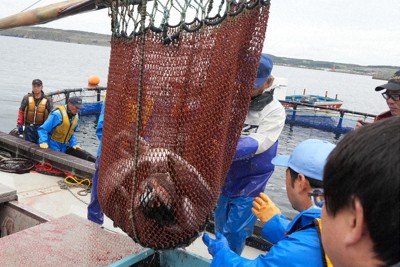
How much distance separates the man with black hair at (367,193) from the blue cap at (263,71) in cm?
209

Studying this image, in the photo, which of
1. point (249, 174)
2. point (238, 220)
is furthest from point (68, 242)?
point (249, 174)

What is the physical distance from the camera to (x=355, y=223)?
0.92m

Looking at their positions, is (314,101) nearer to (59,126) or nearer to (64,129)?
(64,129)

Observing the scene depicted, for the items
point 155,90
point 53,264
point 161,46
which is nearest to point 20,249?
point 53,264

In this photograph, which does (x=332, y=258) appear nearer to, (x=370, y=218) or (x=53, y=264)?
(x=370, y=218)

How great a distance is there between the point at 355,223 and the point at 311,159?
3.23ft

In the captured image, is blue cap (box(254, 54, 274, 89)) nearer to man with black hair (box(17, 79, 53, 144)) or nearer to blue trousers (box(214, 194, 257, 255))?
blue trousers (box(214, 194, 257, 255))

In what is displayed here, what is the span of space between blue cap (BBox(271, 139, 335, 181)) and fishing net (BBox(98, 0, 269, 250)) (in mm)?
399

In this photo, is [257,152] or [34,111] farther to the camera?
[34,111]

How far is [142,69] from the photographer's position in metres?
1.79

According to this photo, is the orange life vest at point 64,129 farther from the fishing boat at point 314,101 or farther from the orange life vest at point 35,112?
the fishing boat at point 314,101

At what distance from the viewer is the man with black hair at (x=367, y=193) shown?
858 mm

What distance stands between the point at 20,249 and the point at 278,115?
2.16m

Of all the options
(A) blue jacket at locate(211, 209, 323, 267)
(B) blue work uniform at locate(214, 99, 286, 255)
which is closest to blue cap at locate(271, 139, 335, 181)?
(A) blue jacket at locate(211, 209, 323, 267)
